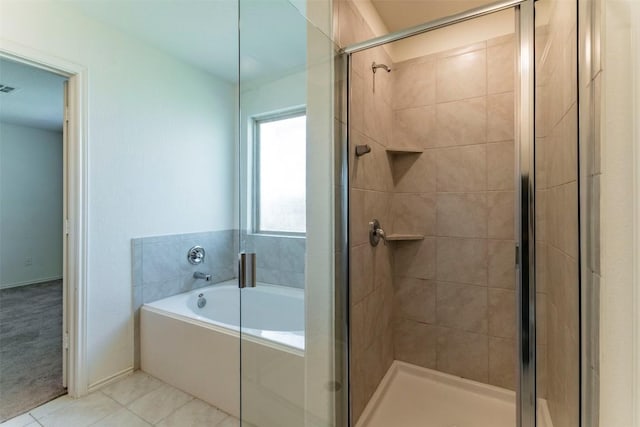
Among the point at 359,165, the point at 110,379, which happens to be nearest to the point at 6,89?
the point at 110,379

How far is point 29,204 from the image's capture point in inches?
176

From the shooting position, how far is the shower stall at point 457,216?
4.04ft

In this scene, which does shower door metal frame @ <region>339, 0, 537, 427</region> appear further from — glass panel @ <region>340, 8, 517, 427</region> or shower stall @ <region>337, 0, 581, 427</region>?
glass panel @ <region>340, 8, 517, 427</region>

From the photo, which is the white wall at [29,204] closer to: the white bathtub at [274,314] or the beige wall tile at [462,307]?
the white bathtub at [274,314]

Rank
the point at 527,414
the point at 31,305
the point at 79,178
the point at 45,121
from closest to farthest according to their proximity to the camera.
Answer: the point at 527,414 → the point at 79,178 → the point at 31,305 → the point at 45,121

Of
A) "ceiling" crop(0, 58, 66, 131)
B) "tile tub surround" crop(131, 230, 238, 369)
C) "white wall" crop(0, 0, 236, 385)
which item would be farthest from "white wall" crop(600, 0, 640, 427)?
"ceiling" crop(0, 58, 66, 131)

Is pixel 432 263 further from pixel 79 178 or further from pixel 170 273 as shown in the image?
pixel 79 178

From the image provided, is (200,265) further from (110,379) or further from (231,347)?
(231,347)

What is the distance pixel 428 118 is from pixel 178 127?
214 cm

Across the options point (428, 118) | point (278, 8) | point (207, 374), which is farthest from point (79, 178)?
point (428, 118)

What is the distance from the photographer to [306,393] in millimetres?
1333

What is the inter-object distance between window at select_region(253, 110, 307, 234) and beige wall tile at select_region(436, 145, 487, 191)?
3.79ft

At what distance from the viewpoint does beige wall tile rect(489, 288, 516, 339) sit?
72.3 inches

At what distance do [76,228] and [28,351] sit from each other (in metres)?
1.40
